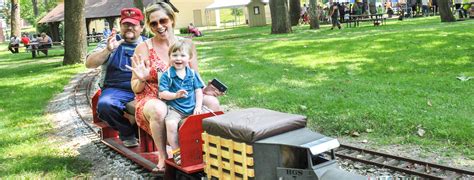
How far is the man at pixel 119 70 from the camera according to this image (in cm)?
615

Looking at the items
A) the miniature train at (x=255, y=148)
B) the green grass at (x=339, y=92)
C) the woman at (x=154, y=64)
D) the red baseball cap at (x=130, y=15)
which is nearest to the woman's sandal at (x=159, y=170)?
the woman at (x=154, y=64)

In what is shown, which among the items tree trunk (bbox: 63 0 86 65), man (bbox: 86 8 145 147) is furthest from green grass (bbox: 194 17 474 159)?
tree trunk (bbox: 63 0 86 65)

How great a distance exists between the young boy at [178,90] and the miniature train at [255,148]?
0.75 ft

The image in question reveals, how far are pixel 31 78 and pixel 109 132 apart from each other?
11.1 meters

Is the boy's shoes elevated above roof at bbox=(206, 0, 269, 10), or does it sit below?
below

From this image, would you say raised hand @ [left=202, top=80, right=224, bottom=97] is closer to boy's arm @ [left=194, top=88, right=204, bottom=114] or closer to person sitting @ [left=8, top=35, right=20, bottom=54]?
boy's arm @ [left=194, top=88, right=204, bottom=114]

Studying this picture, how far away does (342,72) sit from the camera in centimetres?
1188

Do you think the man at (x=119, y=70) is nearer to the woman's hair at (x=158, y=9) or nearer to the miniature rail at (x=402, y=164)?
the woman's hair at (x=158, y=9)

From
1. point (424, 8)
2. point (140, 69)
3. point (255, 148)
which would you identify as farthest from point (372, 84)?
point (424, 8)

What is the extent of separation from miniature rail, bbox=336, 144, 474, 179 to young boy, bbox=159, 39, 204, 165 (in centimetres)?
206

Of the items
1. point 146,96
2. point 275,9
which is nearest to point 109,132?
point 146,96

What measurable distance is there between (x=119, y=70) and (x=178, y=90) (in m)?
1.69

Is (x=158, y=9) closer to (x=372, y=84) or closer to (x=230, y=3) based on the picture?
(x=372, y=84)

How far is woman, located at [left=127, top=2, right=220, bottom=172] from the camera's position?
536 centimetres
